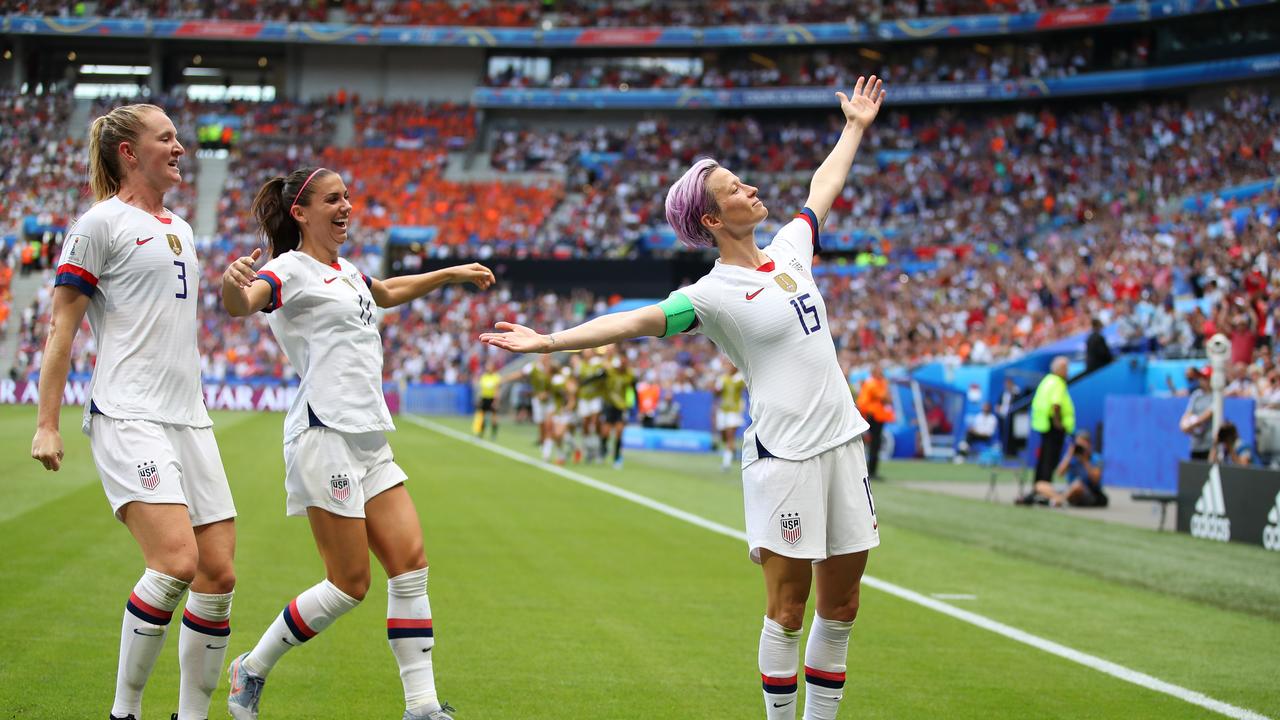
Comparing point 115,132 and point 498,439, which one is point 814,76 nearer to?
point 498,439

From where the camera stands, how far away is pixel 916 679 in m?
7.33

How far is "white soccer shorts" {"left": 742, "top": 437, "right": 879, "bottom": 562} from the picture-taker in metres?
4.91

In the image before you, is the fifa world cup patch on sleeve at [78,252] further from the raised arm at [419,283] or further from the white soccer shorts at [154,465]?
the raised arm at [419,283]

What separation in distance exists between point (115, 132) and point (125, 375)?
1018 mm

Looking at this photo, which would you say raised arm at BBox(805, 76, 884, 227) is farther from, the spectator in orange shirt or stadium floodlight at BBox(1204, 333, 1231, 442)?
the spectator in orange shirt

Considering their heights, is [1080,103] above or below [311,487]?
above

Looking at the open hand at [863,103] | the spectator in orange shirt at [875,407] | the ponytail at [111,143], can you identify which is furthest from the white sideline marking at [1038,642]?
the spectator in orange shirt at [875,407]

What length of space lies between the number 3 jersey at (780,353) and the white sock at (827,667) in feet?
2.49

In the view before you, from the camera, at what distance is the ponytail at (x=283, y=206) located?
592 cm

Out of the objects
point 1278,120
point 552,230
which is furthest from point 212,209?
point 1278,120

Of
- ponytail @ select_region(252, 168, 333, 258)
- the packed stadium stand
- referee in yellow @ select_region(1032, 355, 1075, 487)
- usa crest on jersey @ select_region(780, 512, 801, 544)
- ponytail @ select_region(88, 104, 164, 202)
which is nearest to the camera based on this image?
usa crest on jersey @ select_region(780, 512, 801, 544)

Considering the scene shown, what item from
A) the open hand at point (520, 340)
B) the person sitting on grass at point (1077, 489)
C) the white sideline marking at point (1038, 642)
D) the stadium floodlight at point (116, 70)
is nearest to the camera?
the open hand at point (520, 340)

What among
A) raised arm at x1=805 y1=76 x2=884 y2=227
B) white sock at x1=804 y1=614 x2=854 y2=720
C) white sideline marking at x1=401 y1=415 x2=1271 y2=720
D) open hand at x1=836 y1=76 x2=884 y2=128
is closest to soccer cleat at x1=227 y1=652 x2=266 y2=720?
white sock at x1=804 y1=614 x2=854 y2=720

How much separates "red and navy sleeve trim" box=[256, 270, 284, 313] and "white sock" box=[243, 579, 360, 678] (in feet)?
3.97
